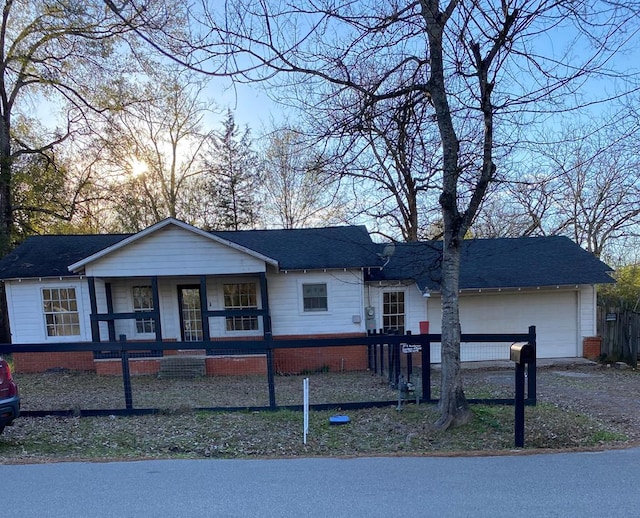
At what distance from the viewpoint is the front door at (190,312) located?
12125 millimetres

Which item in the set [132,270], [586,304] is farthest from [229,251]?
[586,304]

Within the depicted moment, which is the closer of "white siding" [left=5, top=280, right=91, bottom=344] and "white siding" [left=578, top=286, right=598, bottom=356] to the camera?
"white siding" [left=5, top=280, right=91, bottom=344]

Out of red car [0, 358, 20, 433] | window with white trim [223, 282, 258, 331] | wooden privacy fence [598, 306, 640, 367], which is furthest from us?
window with white trim [223, 282, 258, 331]

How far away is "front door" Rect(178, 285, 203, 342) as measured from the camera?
39.8 ft

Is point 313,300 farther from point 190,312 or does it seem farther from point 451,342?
point 451,342

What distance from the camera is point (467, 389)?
8.09m

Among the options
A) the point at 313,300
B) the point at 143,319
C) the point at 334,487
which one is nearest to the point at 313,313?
the point at 313,300

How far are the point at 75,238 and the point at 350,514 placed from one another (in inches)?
559

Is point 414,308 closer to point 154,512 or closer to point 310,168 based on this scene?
point 310,168

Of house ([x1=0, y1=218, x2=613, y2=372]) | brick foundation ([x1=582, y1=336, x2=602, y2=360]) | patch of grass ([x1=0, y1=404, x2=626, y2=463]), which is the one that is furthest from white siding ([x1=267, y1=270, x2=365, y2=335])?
brick foundation ([x1=582, y1=336, x2=602, y2=360])

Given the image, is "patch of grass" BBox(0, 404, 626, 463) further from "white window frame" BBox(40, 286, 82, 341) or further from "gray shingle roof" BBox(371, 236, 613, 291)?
"white window frame" BBox(40, 286, 82, 341)

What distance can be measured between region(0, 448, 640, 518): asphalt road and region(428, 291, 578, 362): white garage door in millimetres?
8092

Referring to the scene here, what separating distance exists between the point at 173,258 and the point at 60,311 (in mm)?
4423

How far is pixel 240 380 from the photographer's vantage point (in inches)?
399
